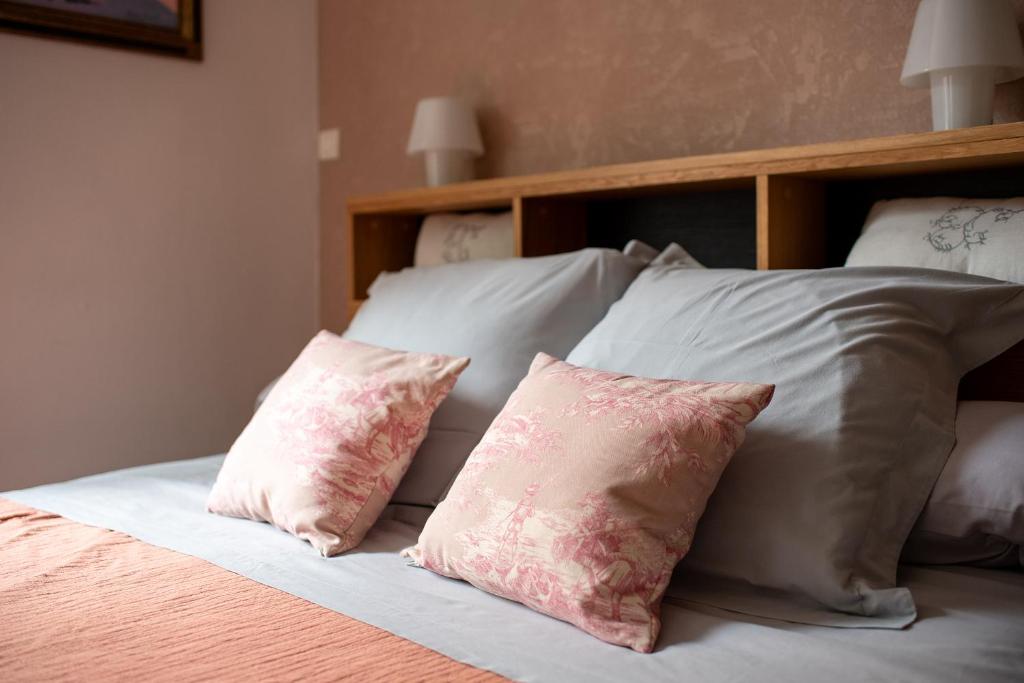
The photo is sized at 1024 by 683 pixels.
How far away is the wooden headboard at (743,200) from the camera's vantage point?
159 centimetres

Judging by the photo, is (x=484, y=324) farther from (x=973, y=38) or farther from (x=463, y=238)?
(x=973, y=38)

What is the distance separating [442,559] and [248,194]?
200 centimetres

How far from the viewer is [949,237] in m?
1.59

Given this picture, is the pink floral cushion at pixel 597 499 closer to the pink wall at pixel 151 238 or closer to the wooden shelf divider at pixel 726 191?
the wooden shelf divider at pixel 726 191

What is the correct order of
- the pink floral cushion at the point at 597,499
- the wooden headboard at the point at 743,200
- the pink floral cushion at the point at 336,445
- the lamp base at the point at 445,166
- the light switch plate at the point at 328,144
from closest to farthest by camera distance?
the pink floral cushion at the point at 597,499
the pink floral cushion at the point at 336,445
the wooden headboard at the point at 743,200
the lamp base at the point at 445,166
the light switch plate at the point at 328,144

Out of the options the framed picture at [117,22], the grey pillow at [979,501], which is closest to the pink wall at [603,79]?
the framed picture at [117,22]

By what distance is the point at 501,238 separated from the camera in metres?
2.39

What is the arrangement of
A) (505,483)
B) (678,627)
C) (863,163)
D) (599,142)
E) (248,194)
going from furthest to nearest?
(248,194), (599,142), (863,163), (505,483), (678,627)

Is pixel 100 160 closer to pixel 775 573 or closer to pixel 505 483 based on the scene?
pixel 505 483

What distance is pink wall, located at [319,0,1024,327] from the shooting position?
6.26 ft

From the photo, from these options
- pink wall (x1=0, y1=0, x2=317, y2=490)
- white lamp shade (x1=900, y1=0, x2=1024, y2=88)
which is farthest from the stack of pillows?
pink wall (x1=0, y1=0, x2=317, y2=490)

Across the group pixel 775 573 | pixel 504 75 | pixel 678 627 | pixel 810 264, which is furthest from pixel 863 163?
pixel 504 75

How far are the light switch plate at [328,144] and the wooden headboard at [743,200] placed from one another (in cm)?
52

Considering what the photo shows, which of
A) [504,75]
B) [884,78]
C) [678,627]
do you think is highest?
[504,75]
